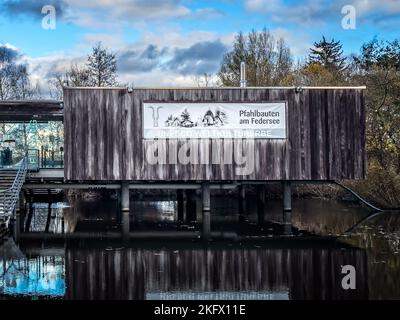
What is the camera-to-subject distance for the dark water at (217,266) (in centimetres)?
1166

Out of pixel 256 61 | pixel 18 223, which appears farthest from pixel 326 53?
pixel 18 223

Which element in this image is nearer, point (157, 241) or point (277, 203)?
point (157, 241)

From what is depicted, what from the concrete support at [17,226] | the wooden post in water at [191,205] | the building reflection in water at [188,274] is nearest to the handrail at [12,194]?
the concrete support at [17,226]

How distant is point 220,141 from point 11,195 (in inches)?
319

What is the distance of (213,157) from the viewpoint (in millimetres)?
25094

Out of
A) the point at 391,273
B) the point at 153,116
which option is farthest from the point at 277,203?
the point at 391,273

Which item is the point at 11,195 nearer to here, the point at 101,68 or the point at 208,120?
the point at 208,120

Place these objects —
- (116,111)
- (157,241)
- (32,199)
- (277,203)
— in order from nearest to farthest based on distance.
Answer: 1. (157,241)
2. (116,111)
3. (277,203)
4. (32,199)

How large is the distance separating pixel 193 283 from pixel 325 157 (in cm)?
1427

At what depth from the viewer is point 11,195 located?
22.2 meters

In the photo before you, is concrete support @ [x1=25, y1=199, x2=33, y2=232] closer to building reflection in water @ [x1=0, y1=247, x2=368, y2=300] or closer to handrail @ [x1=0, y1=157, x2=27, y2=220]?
handrail @ [x1=0, y1=157, x2=27, y2=220]

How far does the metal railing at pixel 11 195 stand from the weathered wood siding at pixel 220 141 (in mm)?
1841

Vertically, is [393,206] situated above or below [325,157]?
below
